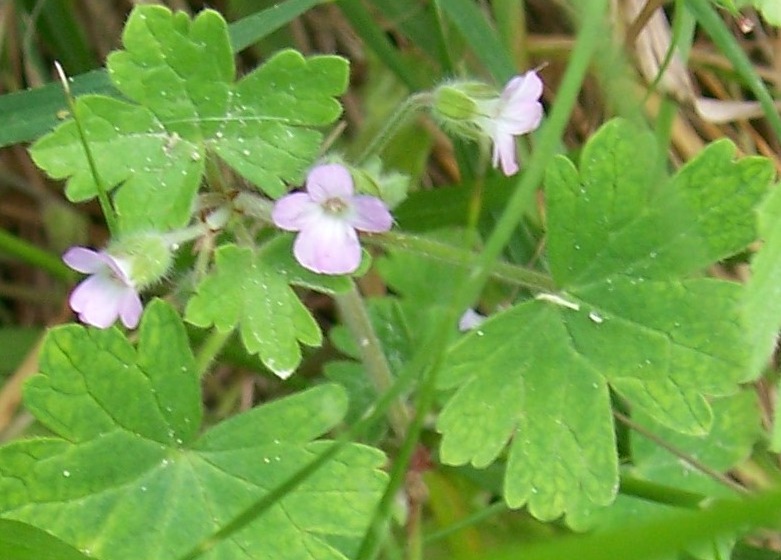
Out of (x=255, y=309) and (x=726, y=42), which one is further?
(x=726, y=42)

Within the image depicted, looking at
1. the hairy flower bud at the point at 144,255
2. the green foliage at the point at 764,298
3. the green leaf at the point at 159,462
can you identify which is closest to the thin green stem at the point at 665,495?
the green foliage at the point at 764,298

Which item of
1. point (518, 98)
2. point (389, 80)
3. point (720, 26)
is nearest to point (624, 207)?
point (518, 98)

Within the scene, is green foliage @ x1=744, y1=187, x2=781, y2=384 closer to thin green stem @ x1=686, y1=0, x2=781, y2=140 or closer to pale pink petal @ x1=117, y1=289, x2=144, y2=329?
thin green stem @ x1=686, y1=0, x2=781, y2=140

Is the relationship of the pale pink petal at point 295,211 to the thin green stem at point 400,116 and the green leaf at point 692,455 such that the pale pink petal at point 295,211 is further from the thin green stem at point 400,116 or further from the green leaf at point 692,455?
the green leaf at point 692,455

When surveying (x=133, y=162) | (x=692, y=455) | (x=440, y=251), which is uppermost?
(x=133, y=162)

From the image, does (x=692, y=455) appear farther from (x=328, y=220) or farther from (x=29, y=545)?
(x=29, y=545)

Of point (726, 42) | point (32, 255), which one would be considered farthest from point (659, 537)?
point (32, 255)
